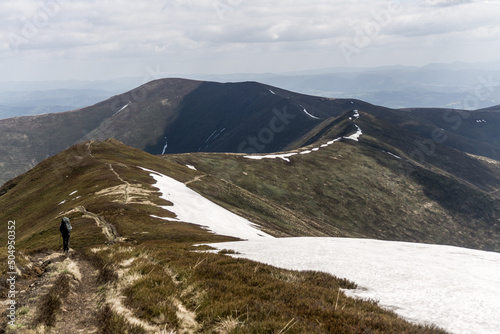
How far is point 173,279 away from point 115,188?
46818 millimetres

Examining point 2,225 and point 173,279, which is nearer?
point 173,279

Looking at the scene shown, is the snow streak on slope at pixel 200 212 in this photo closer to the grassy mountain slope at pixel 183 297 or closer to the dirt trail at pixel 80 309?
the grassy mountain slope at pixel 183 297

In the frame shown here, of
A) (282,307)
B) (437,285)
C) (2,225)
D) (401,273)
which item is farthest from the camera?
(2,225)

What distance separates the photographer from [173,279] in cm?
1427

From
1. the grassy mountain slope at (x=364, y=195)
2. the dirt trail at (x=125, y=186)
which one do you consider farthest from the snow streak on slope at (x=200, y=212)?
the grassy mountain slope at (x=364, y=195)

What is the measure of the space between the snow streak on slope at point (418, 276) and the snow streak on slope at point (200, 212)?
975 inches

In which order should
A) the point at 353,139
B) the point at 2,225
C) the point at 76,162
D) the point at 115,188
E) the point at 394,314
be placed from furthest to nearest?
1. the point at 353,139
2. the point at 76,162
3. the point at 2,225
4. the point at 115,188
5. the point at 394,314

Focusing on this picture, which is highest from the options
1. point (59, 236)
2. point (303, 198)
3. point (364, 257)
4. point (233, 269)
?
point (233, 269)

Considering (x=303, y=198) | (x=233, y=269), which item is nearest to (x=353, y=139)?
(x=303, y=198)

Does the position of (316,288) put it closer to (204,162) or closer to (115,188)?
(115,188)

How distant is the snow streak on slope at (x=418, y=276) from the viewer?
12023mm

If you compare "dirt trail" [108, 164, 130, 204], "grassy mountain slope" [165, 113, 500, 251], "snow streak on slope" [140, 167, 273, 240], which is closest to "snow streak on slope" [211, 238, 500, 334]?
"snow streak on slope" [140, 167, 273, 240]

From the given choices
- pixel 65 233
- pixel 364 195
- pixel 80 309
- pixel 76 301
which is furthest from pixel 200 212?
pixel 364 195

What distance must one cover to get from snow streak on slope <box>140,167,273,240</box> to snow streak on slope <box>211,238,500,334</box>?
24.8m
